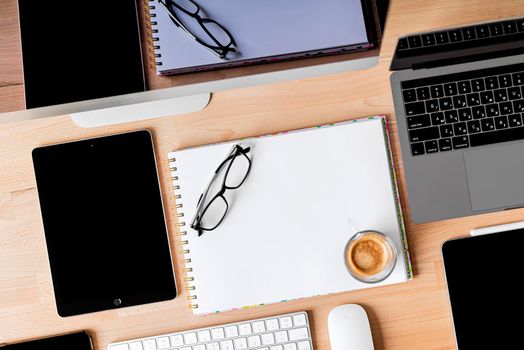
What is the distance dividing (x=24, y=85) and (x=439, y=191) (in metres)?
0.72

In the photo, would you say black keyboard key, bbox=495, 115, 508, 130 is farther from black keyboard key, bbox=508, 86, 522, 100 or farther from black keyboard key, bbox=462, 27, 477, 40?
black keyboard key, bbox=462, 27, 477, 40

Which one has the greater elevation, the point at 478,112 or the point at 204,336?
the point at 478,112

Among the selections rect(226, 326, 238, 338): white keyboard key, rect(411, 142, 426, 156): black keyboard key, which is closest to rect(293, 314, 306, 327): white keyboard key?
rect(226, 326, 238, 338): white keyboard key

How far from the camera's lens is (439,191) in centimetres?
91

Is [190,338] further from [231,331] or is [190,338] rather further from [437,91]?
[437,91]

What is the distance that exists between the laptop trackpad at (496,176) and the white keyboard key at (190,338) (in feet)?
1.67

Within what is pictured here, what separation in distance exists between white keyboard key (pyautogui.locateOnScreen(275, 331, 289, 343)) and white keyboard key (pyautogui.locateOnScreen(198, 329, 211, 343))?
0.11 metres

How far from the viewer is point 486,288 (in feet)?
2.90

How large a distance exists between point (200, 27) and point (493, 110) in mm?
483

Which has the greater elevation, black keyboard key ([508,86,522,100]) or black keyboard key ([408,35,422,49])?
black keyboard key ([408,35,422,49])

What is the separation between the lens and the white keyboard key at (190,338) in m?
0.94

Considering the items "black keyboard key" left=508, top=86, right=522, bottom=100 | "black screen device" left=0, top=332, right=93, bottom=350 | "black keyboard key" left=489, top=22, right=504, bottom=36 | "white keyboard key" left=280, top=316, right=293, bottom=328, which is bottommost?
"white keyboard key" left=280, top=316, right=293, bottom=328

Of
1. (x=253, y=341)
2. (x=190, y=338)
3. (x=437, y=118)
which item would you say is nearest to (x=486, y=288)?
(x=437, y=118)

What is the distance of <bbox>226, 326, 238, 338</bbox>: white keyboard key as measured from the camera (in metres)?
0.94
